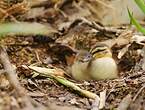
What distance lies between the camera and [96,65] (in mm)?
3055

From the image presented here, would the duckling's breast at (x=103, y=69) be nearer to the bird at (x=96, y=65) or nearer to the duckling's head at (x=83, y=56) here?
the bird at (x=96, y=65)

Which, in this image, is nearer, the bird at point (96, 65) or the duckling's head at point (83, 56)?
the bird at point (96, 65)

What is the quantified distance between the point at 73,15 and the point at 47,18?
23cm

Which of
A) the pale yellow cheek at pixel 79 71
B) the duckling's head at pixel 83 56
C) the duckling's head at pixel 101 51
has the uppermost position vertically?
the duckling's head at pixel 101 51

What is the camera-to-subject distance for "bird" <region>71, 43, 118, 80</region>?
3008 mm

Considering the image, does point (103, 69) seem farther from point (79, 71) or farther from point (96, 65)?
point (79, 71)

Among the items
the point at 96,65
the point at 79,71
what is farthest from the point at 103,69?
the point at 79,71

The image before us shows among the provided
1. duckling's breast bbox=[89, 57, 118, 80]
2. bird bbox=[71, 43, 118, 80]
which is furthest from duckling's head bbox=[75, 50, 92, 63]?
duckling's breast bbox=[89, 57, 118, 80]

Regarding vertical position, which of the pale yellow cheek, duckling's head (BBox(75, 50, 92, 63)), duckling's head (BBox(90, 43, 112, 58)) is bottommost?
the pale yellow cheek

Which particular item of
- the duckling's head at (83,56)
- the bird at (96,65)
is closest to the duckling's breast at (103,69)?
the bird at (96,65)

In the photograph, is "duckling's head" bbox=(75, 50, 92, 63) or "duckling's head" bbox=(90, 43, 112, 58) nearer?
"duckling's head" bbox=(90, 43, 112, 58)

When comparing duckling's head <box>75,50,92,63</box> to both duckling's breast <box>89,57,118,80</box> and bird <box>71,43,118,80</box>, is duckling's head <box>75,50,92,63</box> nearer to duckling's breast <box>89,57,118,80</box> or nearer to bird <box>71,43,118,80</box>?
bird <box>71,43,118,80</box>

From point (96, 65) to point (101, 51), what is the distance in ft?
0.34

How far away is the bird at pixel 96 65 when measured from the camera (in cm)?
301
